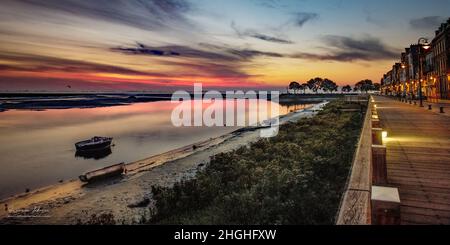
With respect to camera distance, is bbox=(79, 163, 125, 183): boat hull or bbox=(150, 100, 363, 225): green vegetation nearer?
bbox=(150, 100, 363, 225): green vegetation

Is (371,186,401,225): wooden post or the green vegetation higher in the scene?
(371,186,401,225): wooden post

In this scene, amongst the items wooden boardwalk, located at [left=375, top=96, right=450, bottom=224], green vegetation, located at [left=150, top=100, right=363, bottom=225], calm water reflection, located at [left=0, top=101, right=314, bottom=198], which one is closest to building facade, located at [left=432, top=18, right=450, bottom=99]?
calm water reflection, located at [left=0, top=101, right=314, bottom=198]

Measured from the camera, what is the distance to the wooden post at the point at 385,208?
103 inches

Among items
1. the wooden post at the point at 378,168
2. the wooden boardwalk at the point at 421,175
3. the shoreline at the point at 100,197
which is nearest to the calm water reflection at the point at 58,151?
the shoreline at the point at 100,197

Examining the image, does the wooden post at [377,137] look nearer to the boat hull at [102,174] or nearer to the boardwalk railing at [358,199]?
the boardwalk railing at [358,199]

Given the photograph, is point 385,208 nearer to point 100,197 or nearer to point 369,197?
point 369,197

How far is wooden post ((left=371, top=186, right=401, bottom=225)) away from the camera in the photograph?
2604 millimetres

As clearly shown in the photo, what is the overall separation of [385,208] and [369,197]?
1806mm

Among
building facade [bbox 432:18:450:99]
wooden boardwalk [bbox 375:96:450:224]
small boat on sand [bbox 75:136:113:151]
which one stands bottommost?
small boat on sand [bbox 75:136:113:151]

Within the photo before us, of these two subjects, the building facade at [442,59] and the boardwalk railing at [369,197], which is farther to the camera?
the building facade at [442,59]

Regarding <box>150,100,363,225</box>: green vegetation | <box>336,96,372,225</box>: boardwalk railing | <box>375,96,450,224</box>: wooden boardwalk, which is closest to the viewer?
<box>336,96,372,225</box>: boardwalk railing

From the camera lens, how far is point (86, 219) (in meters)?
10.5

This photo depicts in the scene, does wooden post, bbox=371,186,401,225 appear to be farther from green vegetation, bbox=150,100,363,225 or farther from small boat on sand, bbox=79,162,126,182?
small boat on sand, bbox=79,162,126,182

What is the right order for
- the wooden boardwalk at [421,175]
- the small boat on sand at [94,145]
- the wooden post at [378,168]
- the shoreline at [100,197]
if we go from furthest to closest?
the small boat on sand at [94,145], the shoreline at [100,197], the wooden post at [378,168], the wooden boardwalk at [421,175]
